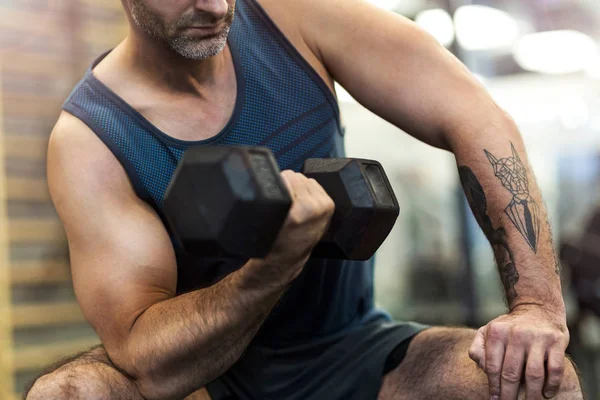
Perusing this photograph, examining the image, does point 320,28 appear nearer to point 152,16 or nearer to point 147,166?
point 152,16

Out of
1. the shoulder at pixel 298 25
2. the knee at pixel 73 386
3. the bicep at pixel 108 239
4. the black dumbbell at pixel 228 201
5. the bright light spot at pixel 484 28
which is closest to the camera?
the black dumbbell at pixel 228 201

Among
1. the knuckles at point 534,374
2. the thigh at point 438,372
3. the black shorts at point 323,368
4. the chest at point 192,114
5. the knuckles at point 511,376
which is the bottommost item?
the black shorts at point 323,368

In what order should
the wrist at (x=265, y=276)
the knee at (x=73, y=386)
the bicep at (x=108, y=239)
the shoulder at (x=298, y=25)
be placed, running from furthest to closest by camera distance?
1. the shoulder at (x=298, y=25)
2. the bicep at (x=108, y=239)
3. the knee at (x=73, y=386)
4. the wrist at (x=265, y=276)

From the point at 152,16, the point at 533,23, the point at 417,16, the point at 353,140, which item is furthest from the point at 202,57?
the point at 533,23

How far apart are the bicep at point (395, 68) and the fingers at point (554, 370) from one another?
0.46m

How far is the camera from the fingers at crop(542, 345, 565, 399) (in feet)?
3.55

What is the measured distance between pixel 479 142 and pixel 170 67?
60cm

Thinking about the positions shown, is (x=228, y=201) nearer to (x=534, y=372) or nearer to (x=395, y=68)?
(x=534, y=372)

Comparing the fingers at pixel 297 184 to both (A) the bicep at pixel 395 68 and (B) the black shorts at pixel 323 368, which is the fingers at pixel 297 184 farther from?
(B) the black shorts at pixel 323 368

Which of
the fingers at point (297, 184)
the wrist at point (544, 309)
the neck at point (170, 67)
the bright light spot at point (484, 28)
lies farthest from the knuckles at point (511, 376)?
the bright light spot at point (484, 28)

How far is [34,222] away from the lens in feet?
9.02

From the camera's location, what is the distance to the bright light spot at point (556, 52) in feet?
13.7

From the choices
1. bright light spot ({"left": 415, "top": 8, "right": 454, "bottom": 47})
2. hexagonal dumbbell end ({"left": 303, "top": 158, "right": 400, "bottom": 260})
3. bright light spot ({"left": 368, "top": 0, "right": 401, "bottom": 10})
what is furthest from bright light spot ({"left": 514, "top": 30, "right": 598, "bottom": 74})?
hexagonal dumbbell end ({"left": 303, "top": 158, "right": 400, "bottom": 260})

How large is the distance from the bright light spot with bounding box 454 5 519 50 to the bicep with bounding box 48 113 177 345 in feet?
10.2
